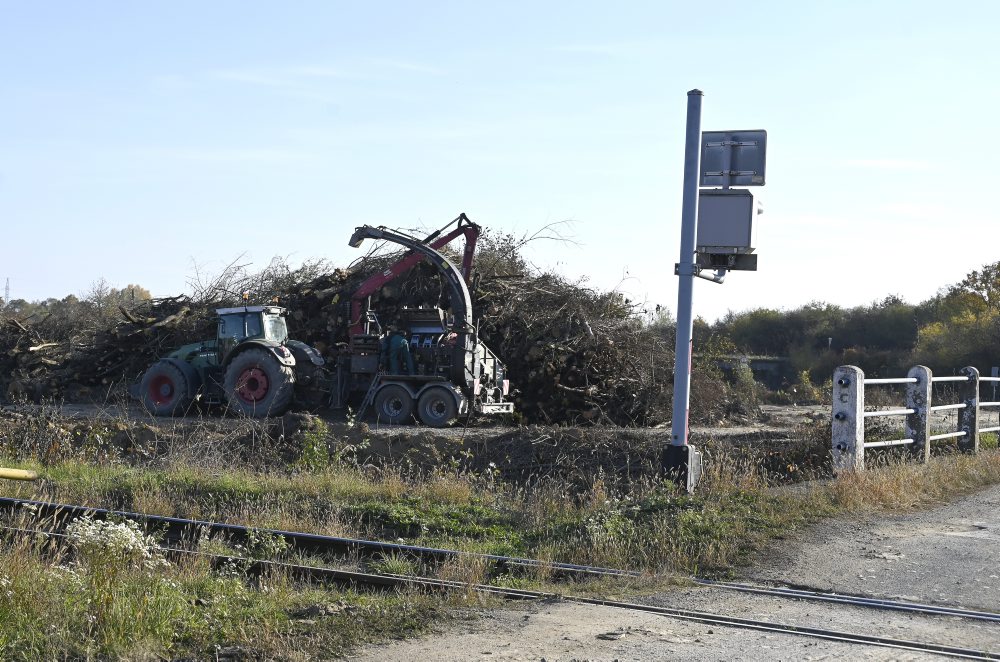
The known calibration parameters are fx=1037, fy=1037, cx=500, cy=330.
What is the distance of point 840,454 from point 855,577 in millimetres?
4406

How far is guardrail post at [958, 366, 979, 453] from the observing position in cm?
1593

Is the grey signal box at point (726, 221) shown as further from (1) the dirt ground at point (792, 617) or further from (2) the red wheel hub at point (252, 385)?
(2) the red wheel hub at point (252, 385)

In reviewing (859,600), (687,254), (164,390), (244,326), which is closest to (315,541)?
(687,254)

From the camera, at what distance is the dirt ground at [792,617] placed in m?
6.12

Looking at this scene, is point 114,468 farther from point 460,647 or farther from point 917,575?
point 917,575

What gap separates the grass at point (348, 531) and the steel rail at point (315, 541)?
0.14m

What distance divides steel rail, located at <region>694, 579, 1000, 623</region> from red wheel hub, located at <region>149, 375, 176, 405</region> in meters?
16.6

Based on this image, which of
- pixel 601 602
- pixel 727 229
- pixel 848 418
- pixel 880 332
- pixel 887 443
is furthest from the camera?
pixel 880 332

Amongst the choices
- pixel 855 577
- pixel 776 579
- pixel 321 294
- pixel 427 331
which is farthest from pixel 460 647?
pixel 321 294

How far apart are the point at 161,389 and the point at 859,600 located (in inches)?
702

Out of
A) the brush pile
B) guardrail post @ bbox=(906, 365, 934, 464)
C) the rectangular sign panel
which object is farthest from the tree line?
the rectangular sign panel

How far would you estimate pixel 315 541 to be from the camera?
9750mm

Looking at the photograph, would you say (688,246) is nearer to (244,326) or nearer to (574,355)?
(574,355)

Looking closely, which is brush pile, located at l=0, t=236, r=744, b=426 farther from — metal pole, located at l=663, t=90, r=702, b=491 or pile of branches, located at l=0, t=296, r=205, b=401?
metal pole, located at l=663, t=90, r=702, b=491
